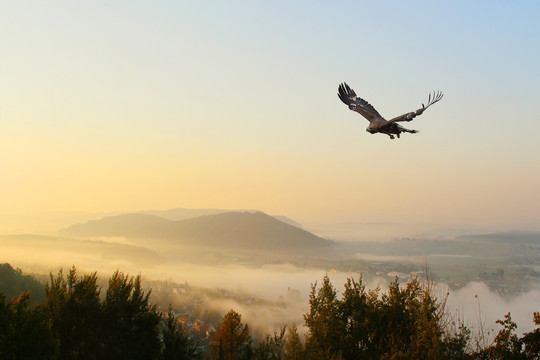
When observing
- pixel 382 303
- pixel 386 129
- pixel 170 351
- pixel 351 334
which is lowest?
pixel 170 351

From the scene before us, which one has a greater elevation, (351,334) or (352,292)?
(352,292)

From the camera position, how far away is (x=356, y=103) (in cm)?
1869

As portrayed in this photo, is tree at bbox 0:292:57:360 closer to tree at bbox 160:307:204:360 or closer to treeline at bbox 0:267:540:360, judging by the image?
treeline at bbox 0:267:540:360

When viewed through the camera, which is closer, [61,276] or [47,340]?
[47,340]

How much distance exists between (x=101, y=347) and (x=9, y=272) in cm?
5326

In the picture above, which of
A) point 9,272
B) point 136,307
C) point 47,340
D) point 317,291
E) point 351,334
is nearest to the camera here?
point 47,340

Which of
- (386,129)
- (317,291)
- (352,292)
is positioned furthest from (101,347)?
(386,129)

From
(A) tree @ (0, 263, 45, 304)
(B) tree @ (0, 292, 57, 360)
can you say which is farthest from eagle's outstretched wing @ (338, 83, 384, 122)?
(A) tree @ (0, 263, 45, 304)

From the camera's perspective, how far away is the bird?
45.7ft

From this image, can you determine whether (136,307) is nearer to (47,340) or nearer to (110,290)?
(110,290)

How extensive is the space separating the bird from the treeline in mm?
10869

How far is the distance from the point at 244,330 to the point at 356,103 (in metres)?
21.5

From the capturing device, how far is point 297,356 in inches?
1096

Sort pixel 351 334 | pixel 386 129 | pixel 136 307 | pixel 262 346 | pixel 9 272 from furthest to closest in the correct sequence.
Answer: pixel 9 272 → pixel 136 307 → pixel 262 346 → pixel 351 334 → pixel 386 129
